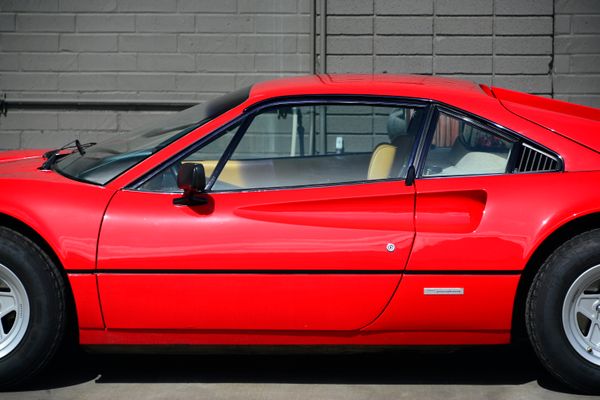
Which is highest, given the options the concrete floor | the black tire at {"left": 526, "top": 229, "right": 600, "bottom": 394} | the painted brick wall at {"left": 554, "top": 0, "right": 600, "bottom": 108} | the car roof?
the painted brick wall at {"left": 554, "top": 0, "right": 600, "bottom": 108}

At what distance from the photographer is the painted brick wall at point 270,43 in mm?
9336

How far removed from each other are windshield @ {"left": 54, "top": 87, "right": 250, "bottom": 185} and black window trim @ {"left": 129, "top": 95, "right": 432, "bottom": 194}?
109 mm

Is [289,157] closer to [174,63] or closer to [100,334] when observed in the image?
[100,334]

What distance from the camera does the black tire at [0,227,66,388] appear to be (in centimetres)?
445

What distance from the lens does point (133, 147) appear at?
495cm

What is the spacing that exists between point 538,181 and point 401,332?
874 millimetres

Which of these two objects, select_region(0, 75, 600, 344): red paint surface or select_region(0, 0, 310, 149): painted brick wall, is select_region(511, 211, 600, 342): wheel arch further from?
select_region(0, 0, 310, 149): painted brick wall

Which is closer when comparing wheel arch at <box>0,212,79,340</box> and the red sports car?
the red sports car

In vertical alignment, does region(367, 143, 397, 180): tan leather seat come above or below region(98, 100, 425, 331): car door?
above

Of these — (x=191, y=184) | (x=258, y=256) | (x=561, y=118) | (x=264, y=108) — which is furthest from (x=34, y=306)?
(x=561, y=118)

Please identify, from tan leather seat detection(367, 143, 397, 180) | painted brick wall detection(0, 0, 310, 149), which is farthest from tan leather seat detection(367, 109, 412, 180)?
painted brick wall detection(0, 0, 310, 149)

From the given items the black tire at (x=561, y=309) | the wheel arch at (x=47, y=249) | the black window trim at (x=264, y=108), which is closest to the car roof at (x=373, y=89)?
the black window trim at (x=264, y=108)

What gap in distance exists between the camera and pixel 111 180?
4.66 meters

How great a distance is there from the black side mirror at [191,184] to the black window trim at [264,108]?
81 mm
